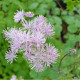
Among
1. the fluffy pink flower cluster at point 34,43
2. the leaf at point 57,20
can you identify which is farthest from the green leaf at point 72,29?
the fluffy pink flower cluster at point 34,43

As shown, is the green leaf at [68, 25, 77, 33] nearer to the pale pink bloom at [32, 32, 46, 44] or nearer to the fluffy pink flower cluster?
the fluffy pink flower cluster

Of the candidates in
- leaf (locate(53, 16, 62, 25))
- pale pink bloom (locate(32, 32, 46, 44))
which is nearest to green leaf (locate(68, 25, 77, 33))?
leaf (locate(53, 16, 62, 25))

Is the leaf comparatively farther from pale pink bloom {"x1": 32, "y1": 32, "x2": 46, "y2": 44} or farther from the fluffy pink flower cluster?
pale pink bloom {"x1": 32, "y1": 32, "x2": 46, "y2": 44}

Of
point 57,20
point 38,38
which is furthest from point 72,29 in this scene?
point 38,38

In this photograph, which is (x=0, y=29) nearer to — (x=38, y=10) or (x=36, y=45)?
(x=36, y=45)

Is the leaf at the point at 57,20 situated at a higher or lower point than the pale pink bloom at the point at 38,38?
higher

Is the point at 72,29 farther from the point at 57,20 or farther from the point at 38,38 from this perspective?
the point at 38,38

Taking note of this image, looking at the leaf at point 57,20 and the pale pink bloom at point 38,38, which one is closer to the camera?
the pale pink bloom at point 38,38

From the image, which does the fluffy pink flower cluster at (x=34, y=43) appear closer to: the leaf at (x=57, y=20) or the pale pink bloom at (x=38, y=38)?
the pale pink bloom at (x=38, y=38)

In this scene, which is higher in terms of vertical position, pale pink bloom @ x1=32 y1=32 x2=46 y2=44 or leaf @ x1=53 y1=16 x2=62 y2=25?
leaf @ x1=53 y1=16 x2=62 y2=25

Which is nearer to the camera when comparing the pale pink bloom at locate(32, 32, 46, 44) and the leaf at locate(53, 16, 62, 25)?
the pale pink bloom at locate(32, 32, 46, 44)

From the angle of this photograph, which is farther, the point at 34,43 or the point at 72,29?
the point at 72,29

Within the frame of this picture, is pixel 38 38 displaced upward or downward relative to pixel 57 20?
downward
